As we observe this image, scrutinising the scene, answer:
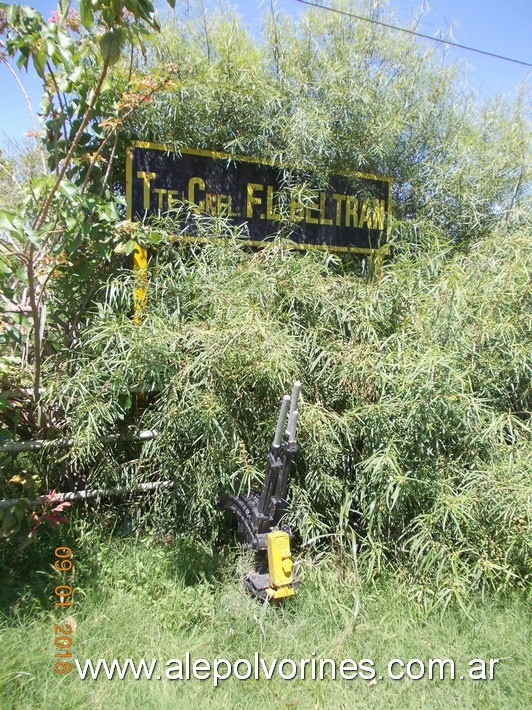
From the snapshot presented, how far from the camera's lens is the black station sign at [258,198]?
10.0ft

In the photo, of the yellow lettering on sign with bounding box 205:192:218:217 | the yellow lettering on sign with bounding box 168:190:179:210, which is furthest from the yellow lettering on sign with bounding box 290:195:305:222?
the yellow lettering on sign with bounding box 168:190:179:210

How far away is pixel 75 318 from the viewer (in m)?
2.85

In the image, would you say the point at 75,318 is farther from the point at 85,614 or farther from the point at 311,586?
the point at 311,586

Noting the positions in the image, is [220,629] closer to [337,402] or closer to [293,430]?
[293,430]

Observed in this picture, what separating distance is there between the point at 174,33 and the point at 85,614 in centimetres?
322

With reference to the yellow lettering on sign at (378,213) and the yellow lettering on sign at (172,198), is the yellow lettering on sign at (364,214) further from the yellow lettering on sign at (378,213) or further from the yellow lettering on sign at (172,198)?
the yellow lettering on sign at (172,198)

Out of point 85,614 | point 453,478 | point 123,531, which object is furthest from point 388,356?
point 85,614

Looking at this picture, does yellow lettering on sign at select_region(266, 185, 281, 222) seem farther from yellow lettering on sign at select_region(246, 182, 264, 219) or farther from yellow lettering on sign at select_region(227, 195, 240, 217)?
yellow lettering on sign at select_region(227, 195, 240, 217)

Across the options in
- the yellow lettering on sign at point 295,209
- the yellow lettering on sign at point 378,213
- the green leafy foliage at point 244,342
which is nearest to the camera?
the green leafy foliage at point 244,342

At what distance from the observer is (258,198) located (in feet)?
11.0

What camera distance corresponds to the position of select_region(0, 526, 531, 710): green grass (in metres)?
1.83

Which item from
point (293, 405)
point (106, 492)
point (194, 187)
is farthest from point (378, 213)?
point (106, 492)

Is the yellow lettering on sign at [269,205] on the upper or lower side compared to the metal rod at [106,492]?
upper
